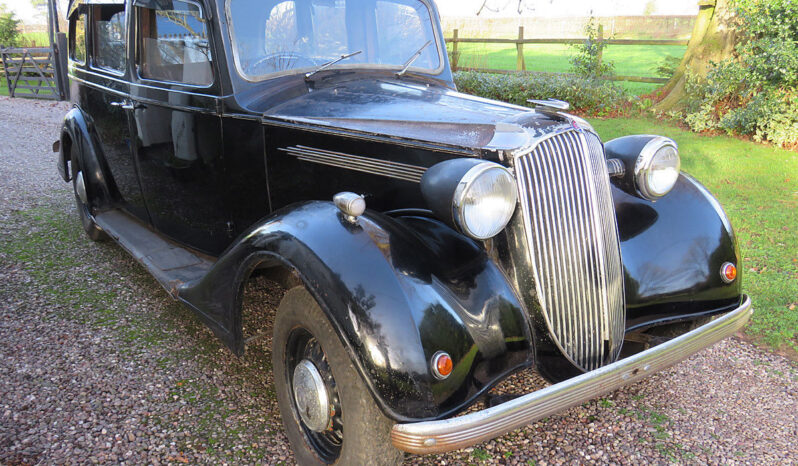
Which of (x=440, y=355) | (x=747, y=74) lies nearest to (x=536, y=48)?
(x=747, y=74)

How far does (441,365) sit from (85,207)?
3881 millimetres

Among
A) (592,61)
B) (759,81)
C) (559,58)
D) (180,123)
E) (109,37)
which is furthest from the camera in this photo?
(559,58)

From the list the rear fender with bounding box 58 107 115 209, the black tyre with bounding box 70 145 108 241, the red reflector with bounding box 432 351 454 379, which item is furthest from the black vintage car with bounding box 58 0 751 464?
the black tyre with bounding box 70 145 108 241

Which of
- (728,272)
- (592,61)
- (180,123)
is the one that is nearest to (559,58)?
(592,61)

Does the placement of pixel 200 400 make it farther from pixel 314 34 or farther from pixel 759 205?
pixel 759 205

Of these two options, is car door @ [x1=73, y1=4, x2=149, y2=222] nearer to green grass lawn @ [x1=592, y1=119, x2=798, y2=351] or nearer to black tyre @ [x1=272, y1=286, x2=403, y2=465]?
black tyre @ [x1=272, y1=286, x2=403, y2=465]

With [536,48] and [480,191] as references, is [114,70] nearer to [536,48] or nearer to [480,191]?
[480,191]

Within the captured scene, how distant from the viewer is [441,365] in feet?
5.42

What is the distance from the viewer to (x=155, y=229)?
3734mm

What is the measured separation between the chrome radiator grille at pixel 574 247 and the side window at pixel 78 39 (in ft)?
12.2

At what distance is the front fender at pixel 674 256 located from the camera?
2.27 meters

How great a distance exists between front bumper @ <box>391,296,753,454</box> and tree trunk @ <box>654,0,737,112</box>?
8206 millimetres

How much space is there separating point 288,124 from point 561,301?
1422mm

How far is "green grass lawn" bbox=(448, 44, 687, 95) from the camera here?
13500mm
